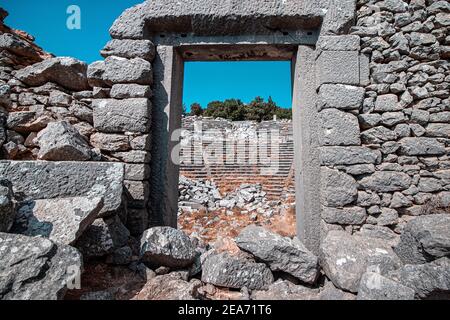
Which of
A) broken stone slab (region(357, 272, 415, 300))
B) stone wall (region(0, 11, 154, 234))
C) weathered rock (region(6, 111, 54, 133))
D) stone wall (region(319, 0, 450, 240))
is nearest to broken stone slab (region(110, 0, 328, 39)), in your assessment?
stone wall (region(0, 11, 154, 234))

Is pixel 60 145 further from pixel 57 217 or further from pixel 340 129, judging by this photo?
pixel 340 129

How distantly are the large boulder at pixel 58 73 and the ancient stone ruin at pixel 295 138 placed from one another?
18mm

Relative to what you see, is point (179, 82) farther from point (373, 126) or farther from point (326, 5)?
point (373, 126)

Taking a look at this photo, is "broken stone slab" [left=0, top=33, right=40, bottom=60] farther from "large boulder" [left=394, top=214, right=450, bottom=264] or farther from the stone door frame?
"large boulder" [left=394, top=214, right=450, bottom=264]

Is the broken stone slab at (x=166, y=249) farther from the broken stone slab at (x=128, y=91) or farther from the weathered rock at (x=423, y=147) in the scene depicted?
the weathered rock at (x=423, y=147)

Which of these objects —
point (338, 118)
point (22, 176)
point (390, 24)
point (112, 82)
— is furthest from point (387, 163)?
point (22, 176)

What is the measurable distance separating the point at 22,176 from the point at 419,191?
4090mm

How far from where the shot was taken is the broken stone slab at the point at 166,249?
2.24 m

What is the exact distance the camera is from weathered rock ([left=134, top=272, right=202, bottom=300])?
1929mm

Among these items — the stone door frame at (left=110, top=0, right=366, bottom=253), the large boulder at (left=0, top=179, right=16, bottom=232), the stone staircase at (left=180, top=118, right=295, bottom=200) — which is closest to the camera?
the large boulder at (left=0, top=179, right=16, bottom=232)

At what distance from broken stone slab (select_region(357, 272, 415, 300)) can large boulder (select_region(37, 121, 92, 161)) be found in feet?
9.49

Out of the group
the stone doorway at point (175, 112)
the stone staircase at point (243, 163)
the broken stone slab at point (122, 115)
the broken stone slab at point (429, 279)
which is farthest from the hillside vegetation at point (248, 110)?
the broken stone slab at point (429, 279)

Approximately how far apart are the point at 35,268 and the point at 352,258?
8.26ft

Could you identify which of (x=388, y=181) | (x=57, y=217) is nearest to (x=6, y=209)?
(x=57, y=217)
